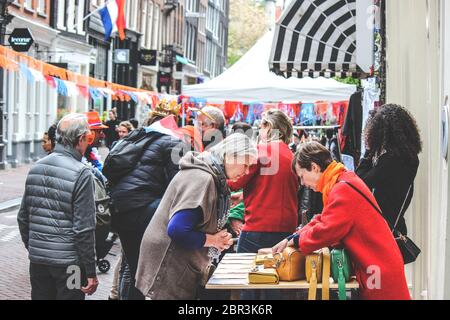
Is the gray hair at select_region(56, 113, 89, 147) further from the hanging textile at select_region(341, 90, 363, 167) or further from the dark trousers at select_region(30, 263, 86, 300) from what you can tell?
the hanging textile at select_region(341, 90, 363, 167)

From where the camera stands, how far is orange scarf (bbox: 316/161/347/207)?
4.28 meters

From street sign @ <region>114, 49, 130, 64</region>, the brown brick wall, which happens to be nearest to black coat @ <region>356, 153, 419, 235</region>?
the brown brick wall

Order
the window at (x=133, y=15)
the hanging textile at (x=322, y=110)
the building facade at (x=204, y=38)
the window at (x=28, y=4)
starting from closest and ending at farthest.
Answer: the hanging textile at (x=322, y=110)
the window at (x=28, y=4)
the window at (x=133, y=15)
the building facade at (x=204, y=38)

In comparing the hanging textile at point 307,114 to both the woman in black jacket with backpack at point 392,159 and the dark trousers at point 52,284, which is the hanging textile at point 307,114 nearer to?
the woman in black jacket with backpack at point 392,159

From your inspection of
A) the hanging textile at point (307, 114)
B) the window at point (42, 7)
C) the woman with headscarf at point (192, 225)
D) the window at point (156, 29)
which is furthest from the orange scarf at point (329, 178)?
the window at point (156, 29)

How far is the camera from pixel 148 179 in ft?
18.6

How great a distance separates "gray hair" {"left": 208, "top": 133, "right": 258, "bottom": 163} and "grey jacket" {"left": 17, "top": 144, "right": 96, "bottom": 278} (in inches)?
37.2

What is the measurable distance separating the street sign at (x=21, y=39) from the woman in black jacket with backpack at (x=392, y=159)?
16.6 meters

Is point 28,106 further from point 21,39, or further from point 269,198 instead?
point 269,198

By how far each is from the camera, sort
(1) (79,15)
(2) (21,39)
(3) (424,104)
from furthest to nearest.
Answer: (1) (79,15), (2) (21,39), (3) (424,104)

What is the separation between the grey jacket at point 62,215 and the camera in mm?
4824

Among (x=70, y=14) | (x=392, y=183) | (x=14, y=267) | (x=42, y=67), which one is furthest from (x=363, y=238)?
(x=70, y=14)

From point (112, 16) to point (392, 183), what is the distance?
21732 millimetres

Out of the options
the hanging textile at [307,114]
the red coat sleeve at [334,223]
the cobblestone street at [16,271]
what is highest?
the hanging textile at [307,114]
